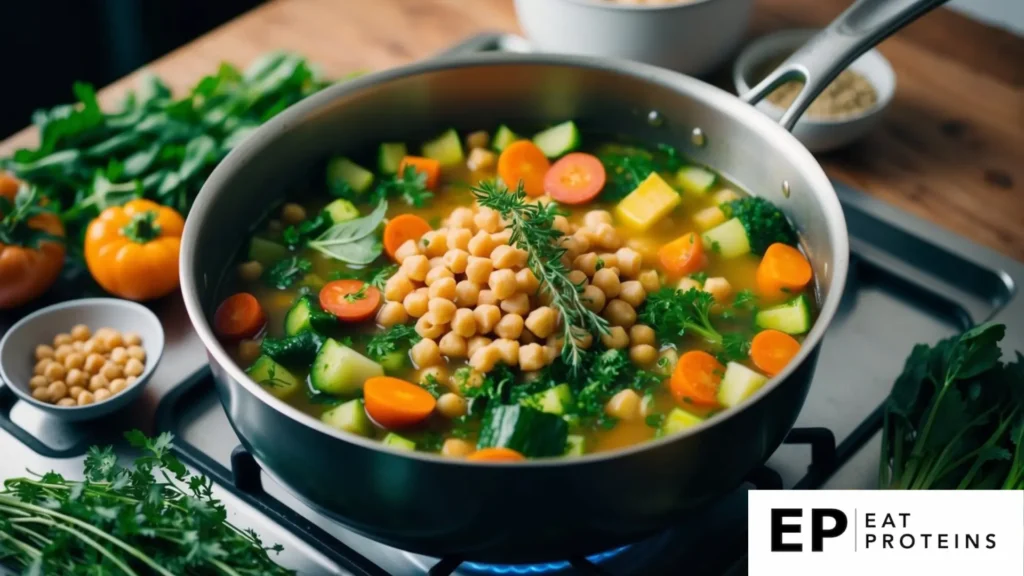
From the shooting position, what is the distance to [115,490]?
1.46 metres

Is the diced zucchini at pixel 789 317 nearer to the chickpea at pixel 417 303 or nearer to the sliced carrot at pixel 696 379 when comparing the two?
the sliced carrot at pixel 696 379

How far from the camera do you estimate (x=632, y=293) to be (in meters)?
1.71

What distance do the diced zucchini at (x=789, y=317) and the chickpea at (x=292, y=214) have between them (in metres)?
0.81

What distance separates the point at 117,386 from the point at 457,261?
59 centimetres

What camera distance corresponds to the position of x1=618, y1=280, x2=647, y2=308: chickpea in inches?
67.2

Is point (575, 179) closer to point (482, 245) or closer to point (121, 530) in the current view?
point (482, 245)

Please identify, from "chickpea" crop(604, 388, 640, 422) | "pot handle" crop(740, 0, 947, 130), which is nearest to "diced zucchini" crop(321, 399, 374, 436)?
"chickpea" crop(604, 388, 640, 422)

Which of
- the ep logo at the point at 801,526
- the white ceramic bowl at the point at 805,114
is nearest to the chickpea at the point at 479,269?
the ep logo at the point at 801,526

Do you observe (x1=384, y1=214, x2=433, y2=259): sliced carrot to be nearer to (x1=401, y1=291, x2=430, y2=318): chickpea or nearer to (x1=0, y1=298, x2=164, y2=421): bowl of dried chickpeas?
(x1=401, y1=291, x2=430, y2=318): chickpea

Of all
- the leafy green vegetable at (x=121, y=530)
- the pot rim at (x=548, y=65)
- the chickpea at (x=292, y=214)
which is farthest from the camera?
the chickpea at (x=292, y=214)

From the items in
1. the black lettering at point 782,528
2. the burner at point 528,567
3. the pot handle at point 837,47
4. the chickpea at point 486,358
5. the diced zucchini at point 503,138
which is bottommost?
the burner at point 528,567

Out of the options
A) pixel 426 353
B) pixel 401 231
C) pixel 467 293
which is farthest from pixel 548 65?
pixel 426 353

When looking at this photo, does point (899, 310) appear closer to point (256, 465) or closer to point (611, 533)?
point (611, 533)

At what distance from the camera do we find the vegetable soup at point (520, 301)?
5.15 feet
